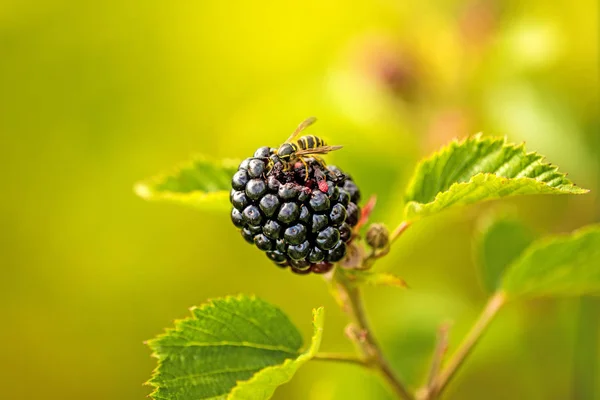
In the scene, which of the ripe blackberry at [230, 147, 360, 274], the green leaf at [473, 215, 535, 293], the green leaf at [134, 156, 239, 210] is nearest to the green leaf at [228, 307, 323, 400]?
the ripe blackberry at [230, 147, 360, 274]

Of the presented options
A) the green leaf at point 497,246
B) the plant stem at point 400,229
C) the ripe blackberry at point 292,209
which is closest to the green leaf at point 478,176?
the plant stem at point 400,229

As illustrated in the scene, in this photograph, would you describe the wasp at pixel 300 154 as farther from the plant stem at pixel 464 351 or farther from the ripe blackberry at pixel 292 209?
the plant stem at pixel 464 351

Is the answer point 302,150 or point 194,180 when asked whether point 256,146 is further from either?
point 302,150

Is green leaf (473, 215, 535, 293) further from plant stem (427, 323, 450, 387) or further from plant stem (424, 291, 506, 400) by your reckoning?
plant stem (427, 323, 450, 387)

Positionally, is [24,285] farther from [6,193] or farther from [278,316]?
[278,316]

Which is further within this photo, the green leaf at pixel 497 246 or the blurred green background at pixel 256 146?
the blurred green background at pixel 256 146

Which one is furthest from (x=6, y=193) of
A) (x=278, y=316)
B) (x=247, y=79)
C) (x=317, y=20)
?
(x=278, y=316)

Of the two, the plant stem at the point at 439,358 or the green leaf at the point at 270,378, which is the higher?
the green leaf at the point at 270,378
